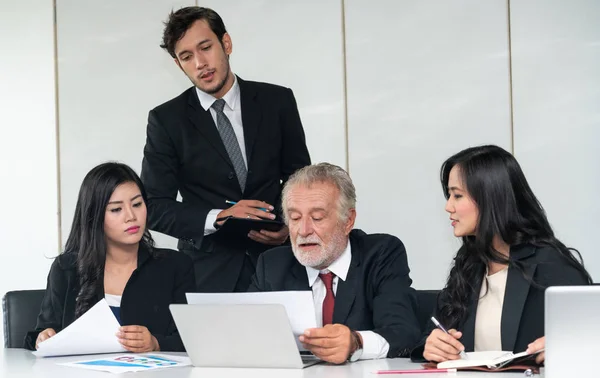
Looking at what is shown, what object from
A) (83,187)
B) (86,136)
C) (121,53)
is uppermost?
(121,53)

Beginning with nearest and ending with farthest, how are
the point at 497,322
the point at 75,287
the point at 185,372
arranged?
the point at 185,372
the point at 497,322
the point at 75,287

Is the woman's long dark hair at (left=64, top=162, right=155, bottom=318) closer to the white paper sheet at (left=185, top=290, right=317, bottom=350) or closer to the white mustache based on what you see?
the white mustache

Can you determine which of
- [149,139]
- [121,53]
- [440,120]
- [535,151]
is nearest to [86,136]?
[121,53]

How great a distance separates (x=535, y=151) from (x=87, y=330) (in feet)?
10.3

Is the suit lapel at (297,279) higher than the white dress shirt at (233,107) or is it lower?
lower

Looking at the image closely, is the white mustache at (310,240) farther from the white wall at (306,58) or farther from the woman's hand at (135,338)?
the white wall at (306,58)

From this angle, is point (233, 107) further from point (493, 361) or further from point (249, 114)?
point (493, 361)

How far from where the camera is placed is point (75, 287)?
3.78m

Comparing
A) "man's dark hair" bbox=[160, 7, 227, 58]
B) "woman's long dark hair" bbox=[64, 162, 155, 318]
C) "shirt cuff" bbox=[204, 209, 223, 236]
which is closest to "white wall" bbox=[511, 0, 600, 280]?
"man's dark hair" bbox=[160, 7, 227, 58]

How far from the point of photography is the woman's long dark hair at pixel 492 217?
3.20 meters

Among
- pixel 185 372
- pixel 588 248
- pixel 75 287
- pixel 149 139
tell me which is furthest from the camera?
pixel 588 248

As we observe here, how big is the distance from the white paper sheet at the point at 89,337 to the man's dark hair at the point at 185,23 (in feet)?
4.59

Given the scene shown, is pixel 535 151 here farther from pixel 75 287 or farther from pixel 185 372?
pixel 185 372

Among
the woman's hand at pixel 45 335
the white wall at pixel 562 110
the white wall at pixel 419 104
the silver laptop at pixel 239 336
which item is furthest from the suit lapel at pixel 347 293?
the white wall at pixel 562 110
